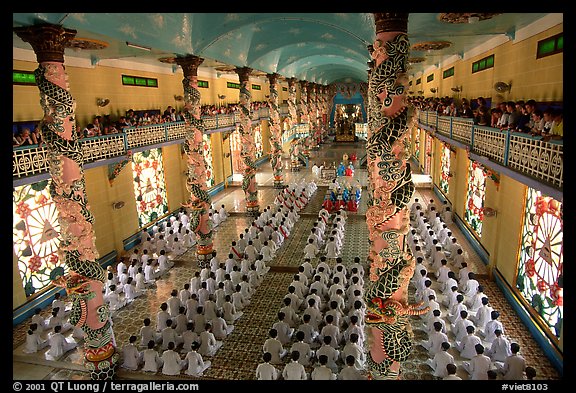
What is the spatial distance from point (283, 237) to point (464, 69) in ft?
36.3

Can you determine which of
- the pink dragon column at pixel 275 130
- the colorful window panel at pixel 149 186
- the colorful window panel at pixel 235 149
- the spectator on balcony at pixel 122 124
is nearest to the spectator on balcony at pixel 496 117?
the spectator on balcony at pixel 122 124

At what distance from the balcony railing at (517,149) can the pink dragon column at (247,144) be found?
987 centimetres

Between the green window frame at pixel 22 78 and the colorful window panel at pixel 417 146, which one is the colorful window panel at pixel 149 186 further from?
the colorful window panel at pixel 417 146

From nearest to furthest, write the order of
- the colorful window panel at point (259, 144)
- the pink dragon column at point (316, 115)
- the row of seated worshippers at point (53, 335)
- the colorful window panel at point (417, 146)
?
the row of seated worshippers at point (53, 335) < the colorful window panel at point (417, 146) < the colorful window panel at point (259, 144) < the pink dragon column at point (316, 115)

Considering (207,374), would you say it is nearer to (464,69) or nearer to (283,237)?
(283,237)

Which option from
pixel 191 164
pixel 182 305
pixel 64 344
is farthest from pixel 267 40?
pixel 64 344

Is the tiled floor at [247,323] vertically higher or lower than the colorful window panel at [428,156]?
lower

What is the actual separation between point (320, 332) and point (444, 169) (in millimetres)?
14301

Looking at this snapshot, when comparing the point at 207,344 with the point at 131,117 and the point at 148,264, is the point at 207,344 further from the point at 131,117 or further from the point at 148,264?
the point at 131,117

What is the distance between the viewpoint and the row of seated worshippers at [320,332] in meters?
7.84

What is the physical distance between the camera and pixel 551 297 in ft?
28.8

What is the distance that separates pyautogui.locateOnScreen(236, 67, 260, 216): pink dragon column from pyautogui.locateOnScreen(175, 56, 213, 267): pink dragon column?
503 centimetres

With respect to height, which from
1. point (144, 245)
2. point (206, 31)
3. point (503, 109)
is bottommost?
point (144, 245)

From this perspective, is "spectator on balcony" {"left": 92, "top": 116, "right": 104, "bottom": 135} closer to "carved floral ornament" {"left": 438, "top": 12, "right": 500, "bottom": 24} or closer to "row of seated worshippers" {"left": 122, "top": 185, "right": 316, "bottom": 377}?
"row of seated worshippers" {"left": 122, "top": 185, "right": 316, "bottom": 377}
